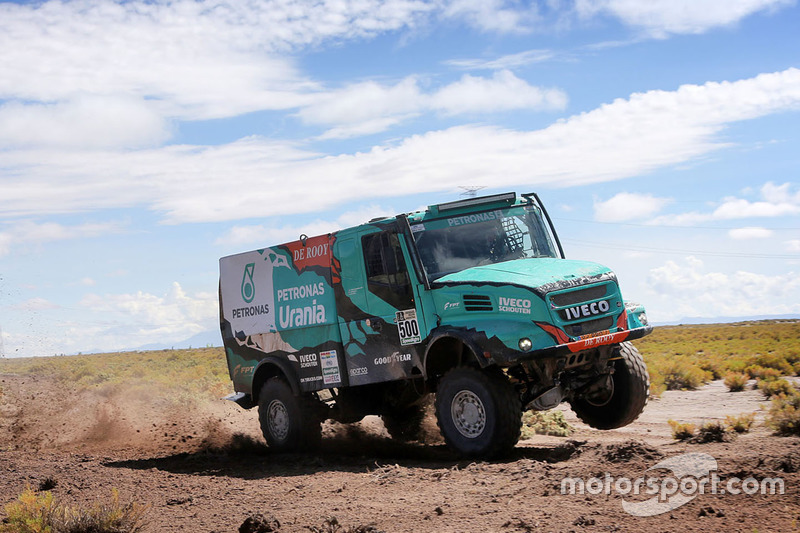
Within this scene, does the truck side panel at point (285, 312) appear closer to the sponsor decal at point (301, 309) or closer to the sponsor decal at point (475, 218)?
the sponsor decal at point (301, 309)

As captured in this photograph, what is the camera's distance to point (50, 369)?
160 feet

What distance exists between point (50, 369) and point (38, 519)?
45709 mm

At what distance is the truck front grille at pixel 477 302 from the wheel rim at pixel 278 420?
4.38 metres

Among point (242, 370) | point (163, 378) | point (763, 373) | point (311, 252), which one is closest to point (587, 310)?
point (311, 252)

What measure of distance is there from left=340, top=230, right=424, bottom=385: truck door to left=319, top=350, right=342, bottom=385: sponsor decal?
0.24 meters

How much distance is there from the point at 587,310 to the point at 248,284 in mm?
6245

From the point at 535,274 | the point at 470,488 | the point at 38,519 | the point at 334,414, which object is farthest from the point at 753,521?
the point at 334,414

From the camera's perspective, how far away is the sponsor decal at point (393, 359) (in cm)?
1055

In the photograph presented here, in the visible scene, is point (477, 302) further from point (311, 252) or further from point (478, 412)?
point (311, 252)

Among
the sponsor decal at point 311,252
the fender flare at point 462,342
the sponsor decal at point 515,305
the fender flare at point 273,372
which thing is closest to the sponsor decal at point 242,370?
the fender flare at point 273,372

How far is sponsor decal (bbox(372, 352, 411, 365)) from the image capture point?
10547mm

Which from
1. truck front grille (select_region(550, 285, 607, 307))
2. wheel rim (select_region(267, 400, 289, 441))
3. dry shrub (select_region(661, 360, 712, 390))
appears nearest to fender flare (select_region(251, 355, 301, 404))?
wheel rim (select_region(267, 400, 289, 441))

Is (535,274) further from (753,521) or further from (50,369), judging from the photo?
(50,369)

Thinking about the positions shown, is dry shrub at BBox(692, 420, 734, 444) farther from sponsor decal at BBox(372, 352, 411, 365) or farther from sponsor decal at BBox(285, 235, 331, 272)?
sponsor decal at BBox(285, 235, 331, 272)
